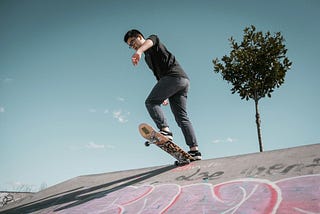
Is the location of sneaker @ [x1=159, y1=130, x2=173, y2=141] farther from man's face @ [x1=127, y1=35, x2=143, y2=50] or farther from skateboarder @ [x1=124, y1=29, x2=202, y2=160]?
man's face @ [x1=127, y1=35, x2=143, y2=50]

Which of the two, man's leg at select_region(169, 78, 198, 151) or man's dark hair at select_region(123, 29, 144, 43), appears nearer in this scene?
man's leg at select_region(169, 78, 198, 151)

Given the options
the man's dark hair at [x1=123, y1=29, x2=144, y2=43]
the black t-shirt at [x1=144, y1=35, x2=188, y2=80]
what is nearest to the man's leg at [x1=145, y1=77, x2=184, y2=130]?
the black t-shirt at [x1=144, y1=35, x2=188, y2=80]

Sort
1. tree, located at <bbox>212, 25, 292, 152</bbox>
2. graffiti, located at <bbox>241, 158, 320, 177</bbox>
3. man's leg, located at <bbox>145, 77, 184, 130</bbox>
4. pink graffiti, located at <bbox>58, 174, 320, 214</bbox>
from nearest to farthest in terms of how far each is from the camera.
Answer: pink graffiti, located at <bbox>58, 174, 320, 214</bbox> → graffiti, located at <bbox>241, 158, 320, 177</bbox> → man's leg, located at <bbox>145, 77, 184, 130</bbox> → tree, located at <bbox>212, 25, 292, 152</bbox>

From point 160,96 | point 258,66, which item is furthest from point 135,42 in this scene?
point 258,66

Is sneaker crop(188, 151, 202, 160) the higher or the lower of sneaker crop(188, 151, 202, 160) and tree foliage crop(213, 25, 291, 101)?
the lower

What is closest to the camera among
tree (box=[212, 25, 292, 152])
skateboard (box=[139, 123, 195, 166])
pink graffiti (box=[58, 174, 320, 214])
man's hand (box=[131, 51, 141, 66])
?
pink graffiti (box=[58, 174, 320, 214])

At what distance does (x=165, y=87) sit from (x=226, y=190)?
1.81 metres

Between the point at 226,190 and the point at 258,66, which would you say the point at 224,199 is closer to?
the point at 226,190

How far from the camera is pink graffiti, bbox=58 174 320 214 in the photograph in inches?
62.0

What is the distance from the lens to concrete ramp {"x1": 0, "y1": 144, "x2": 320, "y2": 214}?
1.65 m

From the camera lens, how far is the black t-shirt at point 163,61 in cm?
355

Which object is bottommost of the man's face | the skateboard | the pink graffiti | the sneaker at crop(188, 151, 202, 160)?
the pink graffiti

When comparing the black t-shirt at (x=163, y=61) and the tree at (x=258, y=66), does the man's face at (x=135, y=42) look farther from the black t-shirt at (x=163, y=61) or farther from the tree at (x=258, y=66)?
the tree at (x=258, y=66)

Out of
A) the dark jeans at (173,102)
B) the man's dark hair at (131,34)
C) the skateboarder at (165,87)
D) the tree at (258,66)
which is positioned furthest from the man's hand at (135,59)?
the tree at (258,66)
